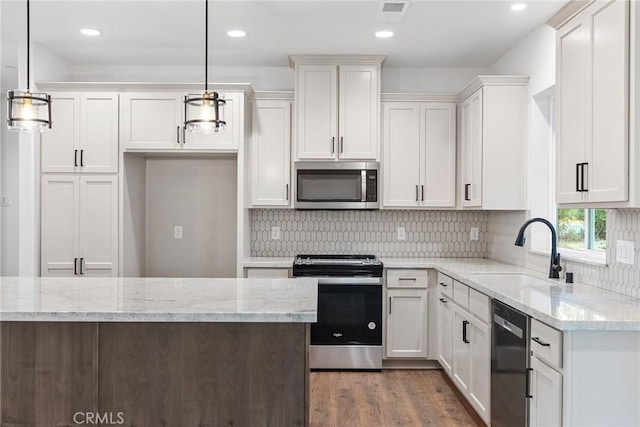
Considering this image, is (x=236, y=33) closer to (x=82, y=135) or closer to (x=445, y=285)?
(x=82, y=135)

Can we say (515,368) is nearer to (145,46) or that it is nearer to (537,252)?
(537,252)

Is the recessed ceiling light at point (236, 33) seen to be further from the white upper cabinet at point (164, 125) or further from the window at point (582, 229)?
the window at point (582, 229)

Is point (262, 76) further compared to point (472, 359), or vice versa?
point (262, 76)

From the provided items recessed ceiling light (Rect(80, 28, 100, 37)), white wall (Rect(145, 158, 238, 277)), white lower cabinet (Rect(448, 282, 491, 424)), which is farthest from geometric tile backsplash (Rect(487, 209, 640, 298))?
recessed ceiling light (Rect(80, 28, 100, 37))

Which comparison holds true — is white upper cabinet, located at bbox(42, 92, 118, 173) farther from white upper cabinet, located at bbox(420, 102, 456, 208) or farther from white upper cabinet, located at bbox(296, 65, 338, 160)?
white upper cabinet, located at bbox(420, 102, 456, 208)

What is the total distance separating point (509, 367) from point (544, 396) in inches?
14.1

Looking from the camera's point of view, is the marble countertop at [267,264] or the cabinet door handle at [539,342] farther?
the marble countertop at [267,264]

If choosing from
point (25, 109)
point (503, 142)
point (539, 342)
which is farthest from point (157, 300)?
point (503, 142)

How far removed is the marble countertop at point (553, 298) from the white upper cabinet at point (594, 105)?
485 millimetres

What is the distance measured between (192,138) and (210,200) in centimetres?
75

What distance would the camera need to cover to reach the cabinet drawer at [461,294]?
3.25 meters

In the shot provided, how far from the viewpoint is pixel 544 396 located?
6.97 feet

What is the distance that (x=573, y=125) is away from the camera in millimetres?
2504

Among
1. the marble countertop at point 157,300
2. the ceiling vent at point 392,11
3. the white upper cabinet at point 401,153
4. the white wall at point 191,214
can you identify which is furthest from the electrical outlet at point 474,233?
the marble countertop at point 157,300
